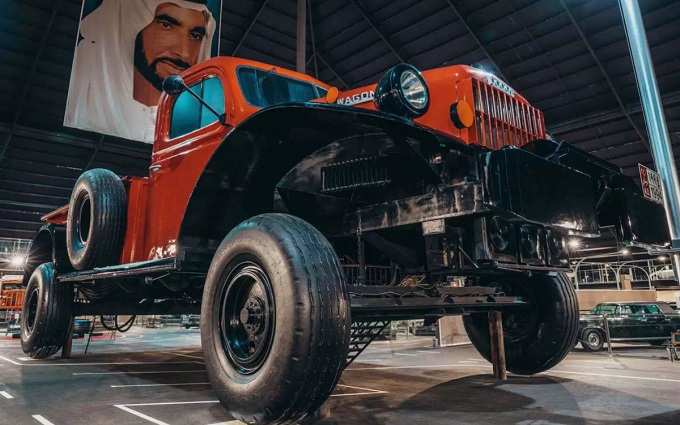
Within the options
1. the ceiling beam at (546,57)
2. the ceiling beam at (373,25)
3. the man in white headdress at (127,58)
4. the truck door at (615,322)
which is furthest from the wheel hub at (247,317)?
the ceiling beam at (373,25)

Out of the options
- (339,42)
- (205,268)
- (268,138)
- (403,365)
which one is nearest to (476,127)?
(268,138)

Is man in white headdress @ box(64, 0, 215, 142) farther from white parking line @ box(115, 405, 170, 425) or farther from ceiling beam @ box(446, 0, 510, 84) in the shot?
white parking line @ box(115, 405, 170, 425)

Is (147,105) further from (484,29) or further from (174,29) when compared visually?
(484,29)

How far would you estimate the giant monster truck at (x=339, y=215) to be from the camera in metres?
2.06

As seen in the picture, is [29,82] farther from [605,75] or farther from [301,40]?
[605,75]

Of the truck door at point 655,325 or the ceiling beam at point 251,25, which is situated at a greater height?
the ceiling beam at point 251,25

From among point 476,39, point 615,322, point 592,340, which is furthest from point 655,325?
point 476,39

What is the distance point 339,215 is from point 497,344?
188cm

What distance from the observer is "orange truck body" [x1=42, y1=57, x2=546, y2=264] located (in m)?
2.70

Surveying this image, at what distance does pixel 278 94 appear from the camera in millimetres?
3768

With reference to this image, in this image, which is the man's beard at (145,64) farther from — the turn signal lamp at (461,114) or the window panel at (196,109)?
the turn signal lamp at (461,114)

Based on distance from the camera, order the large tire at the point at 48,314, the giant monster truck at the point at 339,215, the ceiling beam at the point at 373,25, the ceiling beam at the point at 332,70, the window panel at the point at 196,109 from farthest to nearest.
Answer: the ceiling beam at the point at 332,70
the ceiling beam at the point at 373,25
the large tire at the point at 48,314
the window panel at the point at 196,109
the giant monster truck at the point at 339,215

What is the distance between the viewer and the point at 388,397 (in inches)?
128

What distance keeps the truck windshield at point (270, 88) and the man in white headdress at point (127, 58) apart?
751cm
